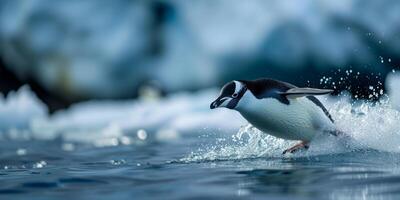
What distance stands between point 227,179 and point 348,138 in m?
2.55

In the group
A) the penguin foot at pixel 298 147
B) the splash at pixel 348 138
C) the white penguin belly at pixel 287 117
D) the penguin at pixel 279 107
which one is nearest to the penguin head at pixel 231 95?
the penguin at pixel 279 107

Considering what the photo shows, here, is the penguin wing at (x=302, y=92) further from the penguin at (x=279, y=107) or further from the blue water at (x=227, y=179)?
the blue water at (x=227, y=179)

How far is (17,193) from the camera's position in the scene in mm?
5324

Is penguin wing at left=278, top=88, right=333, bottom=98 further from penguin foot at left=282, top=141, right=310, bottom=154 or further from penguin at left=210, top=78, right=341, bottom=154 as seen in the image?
penguin foot at left=282, top=141, right=310, bottom=154

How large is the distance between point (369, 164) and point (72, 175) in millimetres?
2611

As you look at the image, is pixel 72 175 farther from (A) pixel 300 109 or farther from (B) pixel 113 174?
(A) pixel 300 109

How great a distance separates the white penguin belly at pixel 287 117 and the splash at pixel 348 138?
17cm

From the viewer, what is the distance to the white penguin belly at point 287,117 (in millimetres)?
7238

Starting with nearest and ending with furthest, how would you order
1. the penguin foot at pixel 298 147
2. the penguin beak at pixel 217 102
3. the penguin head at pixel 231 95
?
1. the penguin beak at pixel 217 102
2. the penguin head at pixel 231 95
3. the penguin foot at pixel 298 147

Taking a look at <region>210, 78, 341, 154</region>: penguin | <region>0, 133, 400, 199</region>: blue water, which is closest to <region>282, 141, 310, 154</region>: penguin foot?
<region>210, 78, 341, 154</region>: penguin

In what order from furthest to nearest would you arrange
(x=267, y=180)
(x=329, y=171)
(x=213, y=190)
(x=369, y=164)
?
1. (x=369, y=164)
2. (x=329, y=171)
3. (x=267, y=180)
4. (x=213, y=190)

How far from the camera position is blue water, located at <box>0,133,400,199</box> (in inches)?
188

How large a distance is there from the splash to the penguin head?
73 cm

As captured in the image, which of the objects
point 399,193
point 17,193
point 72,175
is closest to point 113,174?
point 72,175
